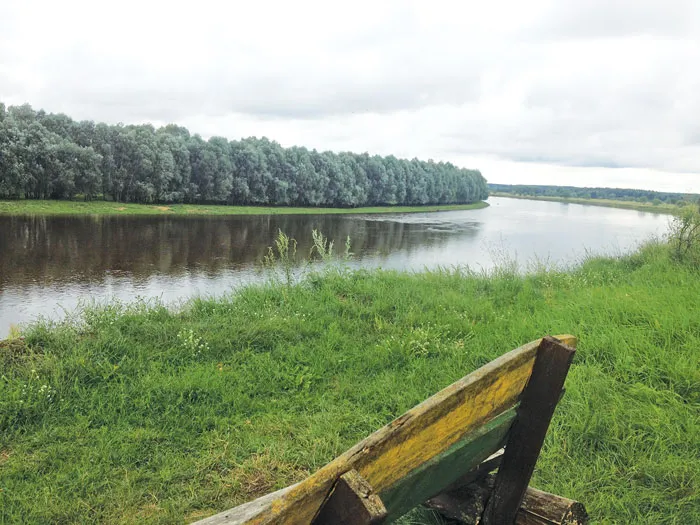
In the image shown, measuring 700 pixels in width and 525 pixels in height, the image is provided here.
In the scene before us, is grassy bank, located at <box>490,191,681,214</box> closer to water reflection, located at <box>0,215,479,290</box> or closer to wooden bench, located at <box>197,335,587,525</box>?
water reflection, located at <box>0,215,479,290</box>

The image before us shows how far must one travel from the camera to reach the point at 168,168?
→ 49.1 meters

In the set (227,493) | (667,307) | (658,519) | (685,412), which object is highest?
(667,307)

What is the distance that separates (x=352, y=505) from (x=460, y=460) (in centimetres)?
68

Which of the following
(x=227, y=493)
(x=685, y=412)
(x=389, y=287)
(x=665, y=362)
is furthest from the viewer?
(x=389, y=287)

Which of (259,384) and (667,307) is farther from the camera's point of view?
(667,307)

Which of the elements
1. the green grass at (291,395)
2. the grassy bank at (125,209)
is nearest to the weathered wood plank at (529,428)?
the green grass at (291,395)

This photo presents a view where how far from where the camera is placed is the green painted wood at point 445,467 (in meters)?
1.70

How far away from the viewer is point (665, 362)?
15.1ft

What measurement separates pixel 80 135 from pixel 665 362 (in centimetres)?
5353

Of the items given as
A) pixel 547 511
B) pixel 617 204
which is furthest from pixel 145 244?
pixel 617 204

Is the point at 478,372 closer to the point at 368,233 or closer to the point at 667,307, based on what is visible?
the point at 667,307

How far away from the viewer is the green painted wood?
5.59 ft

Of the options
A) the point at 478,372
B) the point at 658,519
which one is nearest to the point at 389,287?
the point at 658,519

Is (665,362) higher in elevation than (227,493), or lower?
higher
